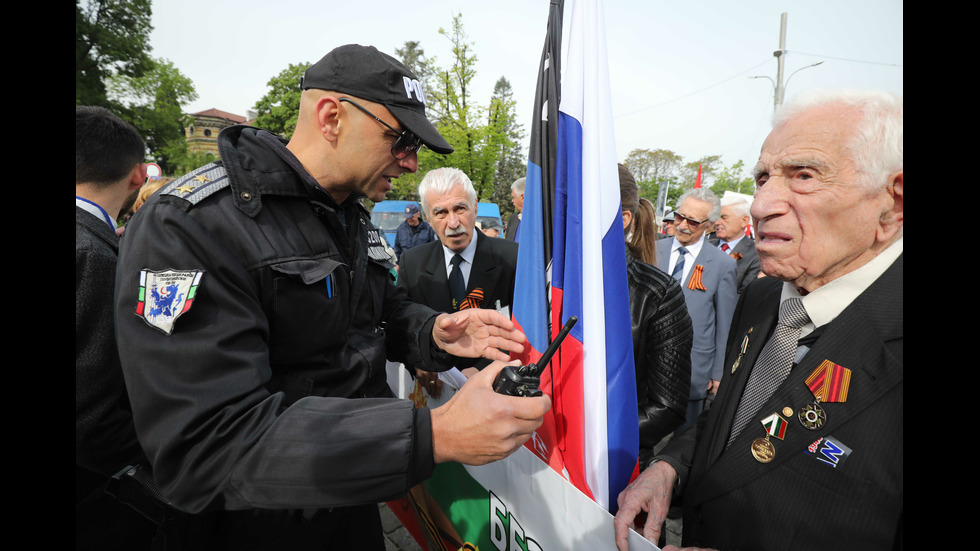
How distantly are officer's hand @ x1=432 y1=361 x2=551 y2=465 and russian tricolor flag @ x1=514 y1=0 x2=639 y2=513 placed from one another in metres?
0.46

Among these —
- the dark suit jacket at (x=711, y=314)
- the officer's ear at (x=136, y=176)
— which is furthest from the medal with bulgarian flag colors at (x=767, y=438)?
the officer's ear at (x=136, y=176)

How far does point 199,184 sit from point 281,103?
37.0 meters

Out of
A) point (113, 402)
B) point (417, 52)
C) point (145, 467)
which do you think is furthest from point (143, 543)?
point (417, 52)

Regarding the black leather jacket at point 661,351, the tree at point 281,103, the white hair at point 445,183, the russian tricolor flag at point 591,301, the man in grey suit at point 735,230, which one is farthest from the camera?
the tree at point 281,103

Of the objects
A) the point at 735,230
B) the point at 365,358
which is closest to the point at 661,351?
the point at 365,358

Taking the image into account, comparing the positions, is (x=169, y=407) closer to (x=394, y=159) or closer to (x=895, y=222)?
(x=394, y=159)

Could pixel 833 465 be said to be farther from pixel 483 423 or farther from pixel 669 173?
pixel 669 173

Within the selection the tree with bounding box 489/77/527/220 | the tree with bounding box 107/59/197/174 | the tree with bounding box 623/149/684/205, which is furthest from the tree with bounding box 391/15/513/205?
the tree with bounding box 623/149/684/205

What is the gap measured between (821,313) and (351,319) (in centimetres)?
158

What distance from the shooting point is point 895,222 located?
132 centimetres

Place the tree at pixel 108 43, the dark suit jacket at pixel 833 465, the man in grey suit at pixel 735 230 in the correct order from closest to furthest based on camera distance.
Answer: the dark suit jacket at pixel 833 465 < the man in grey suit at pixel 735 230 < the tree at pixel 108 43

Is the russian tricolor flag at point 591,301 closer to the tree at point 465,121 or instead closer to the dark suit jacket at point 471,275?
the dark suit jacket at point 471,275

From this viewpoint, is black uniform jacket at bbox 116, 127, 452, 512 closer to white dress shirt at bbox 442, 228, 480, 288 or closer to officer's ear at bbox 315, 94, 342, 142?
officer's ear at bbox 315, 94, 342, 142

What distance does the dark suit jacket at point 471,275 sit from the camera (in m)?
3.68
